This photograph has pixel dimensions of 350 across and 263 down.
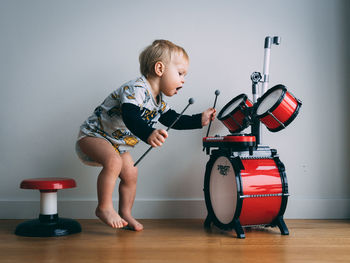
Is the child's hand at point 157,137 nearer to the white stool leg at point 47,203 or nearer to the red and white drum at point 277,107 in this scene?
the red and white drum at point 277,107

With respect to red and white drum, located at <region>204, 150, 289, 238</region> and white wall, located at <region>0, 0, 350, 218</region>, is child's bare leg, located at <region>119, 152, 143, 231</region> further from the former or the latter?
red and white drum, located at <region>204, 150, 289, 238</region>

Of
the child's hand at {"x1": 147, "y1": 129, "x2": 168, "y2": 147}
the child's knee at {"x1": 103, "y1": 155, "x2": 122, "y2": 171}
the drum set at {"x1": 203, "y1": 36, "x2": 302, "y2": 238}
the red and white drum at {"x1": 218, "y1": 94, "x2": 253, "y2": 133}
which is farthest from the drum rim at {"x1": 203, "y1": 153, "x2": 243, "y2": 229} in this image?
the child's knee at {"x1": 103, "y1": 155, "x2": 122, "y2": 171}

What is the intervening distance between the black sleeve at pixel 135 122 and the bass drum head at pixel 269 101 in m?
0.42

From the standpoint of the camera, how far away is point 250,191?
1.39m

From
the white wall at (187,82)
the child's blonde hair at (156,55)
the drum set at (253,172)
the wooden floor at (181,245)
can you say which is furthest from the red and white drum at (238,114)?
the wooden floor at (181,245)

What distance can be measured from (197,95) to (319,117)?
611 millimetres

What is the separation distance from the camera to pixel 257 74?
1.61m

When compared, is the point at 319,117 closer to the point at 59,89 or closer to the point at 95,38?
the point at 95,38

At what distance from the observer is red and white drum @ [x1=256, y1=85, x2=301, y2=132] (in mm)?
1358

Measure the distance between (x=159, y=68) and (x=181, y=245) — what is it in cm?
70

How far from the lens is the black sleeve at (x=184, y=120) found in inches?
66.3

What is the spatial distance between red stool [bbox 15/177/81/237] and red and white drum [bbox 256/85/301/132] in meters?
0.81

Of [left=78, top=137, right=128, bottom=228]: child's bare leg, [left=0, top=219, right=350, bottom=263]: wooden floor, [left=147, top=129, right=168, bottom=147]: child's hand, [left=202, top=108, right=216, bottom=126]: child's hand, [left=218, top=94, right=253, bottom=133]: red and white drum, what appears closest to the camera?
[left=0, top=219, right=350, bottom=263]: wooden floor

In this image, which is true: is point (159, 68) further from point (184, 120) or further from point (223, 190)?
point (223, 190)
